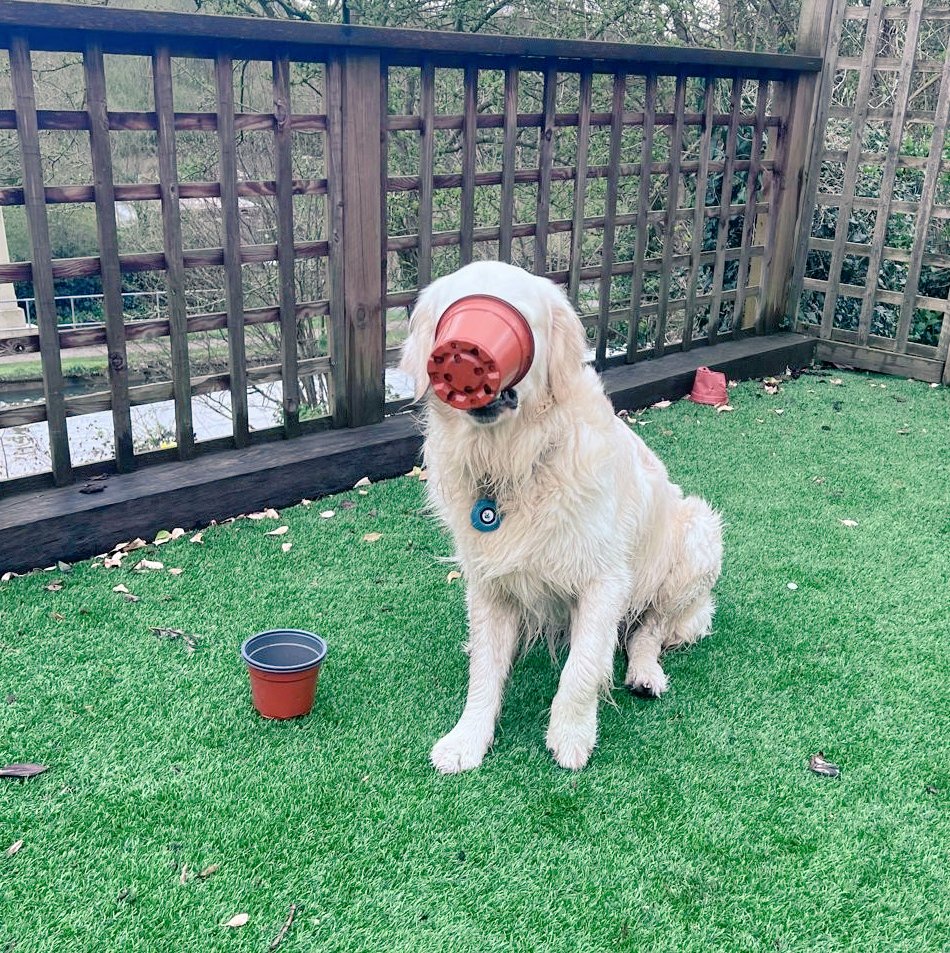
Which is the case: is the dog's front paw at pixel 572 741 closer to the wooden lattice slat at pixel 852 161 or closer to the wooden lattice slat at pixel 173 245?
the wooden lattice slat at pixel 173 245

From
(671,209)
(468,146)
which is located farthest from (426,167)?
(671,209)

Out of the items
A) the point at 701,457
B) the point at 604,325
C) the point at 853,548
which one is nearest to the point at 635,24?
the point at 604,325

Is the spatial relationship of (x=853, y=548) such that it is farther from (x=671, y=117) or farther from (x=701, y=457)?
(x=671, y=117)

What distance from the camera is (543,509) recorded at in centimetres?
257

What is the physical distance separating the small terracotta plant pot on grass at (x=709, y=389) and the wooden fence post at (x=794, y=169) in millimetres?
1247

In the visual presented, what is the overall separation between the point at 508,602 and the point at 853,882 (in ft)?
3.76

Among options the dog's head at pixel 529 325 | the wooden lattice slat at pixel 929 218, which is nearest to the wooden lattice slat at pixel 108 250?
the dog's head at pixel 529 325

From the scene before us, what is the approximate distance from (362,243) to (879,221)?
13.4 feet

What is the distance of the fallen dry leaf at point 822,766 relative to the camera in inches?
105

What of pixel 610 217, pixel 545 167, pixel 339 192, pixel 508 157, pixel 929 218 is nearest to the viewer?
pixel 339 192

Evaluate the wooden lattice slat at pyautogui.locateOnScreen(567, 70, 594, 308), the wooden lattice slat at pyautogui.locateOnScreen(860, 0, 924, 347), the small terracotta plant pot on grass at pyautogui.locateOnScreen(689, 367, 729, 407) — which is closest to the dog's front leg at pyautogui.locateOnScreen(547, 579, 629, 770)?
the wooden lattice slat at pyautogui.locateOnScreen(567, 70, 594, 308)

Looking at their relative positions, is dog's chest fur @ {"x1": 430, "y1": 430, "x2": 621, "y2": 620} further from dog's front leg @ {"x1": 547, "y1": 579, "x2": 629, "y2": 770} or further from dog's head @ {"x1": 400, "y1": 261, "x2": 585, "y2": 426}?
dog's head @ {"x1": 400, "y1": 261, "x2": 585, "y2": 426}

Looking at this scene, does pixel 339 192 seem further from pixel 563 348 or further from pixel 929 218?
pixel 929 218

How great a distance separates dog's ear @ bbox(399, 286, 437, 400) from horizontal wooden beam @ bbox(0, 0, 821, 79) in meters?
1.97
